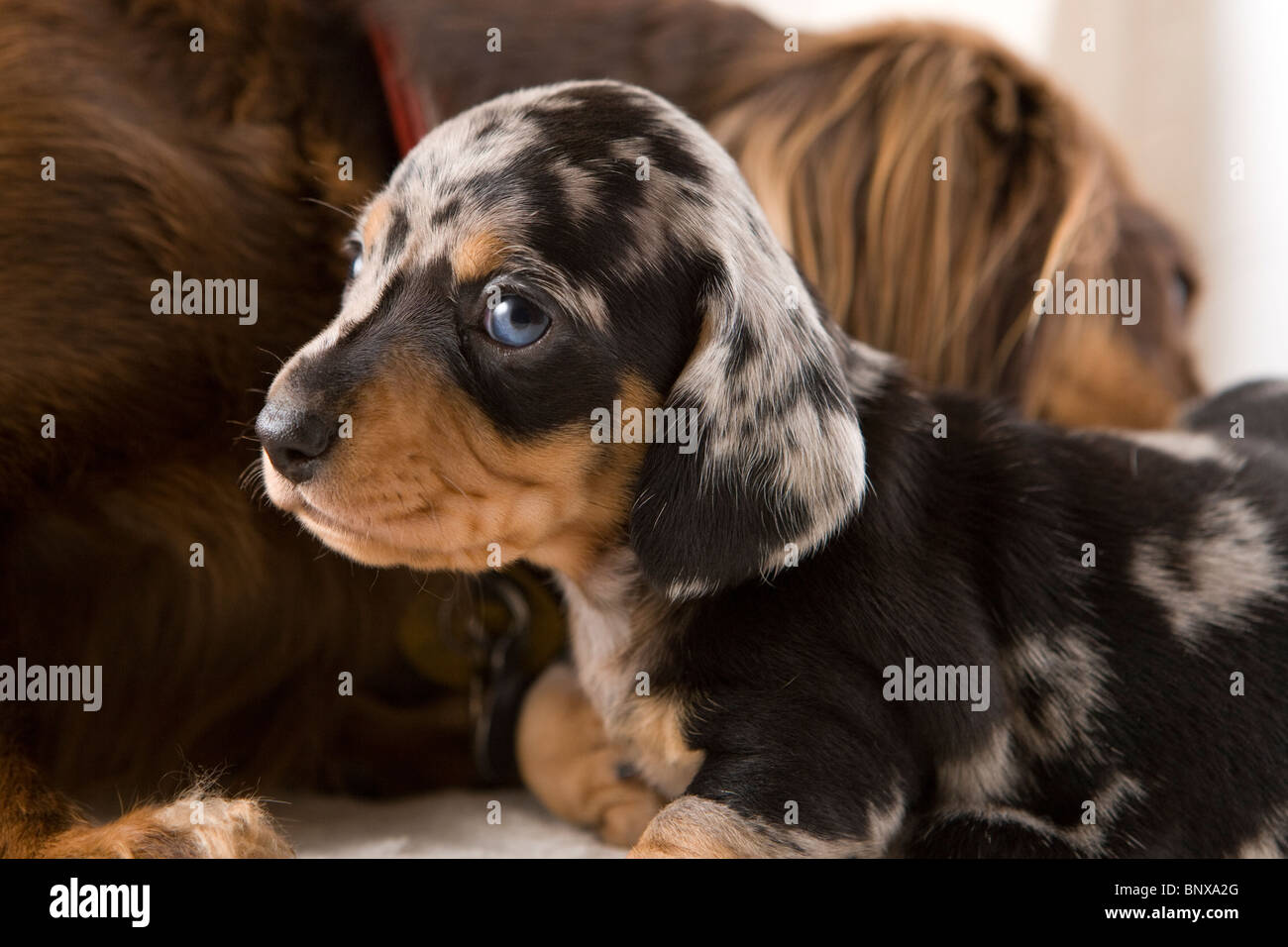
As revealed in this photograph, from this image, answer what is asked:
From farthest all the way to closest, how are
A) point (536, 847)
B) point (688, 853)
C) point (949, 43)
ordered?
1. point (949, 43)
2. point (536, 847)
3. point (688, 853)

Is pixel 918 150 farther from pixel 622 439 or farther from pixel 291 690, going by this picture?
pixel 291 690

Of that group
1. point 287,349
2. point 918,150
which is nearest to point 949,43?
point 918,150

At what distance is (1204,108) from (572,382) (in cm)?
225

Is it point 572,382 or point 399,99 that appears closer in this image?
point 572,382

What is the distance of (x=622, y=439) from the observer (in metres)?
1.04

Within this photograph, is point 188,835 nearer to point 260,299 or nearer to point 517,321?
point 517,321

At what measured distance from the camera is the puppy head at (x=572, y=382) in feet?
3.24

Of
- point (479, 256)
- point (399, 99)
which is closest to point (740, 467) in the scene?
point (479, 256)

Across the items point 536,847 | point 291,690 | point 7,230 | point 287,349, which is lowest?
point 536,847

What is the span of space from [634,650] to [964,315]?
0.89 m

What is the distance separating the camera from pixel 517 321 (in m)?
1.00

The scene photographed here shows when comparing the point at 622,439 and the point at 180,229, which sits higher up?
the point at 180,229

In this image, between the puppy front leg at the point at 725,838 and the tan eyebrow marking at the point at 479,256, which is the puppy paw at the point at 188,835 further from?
the tan eyebrow marking at the point at 479,256

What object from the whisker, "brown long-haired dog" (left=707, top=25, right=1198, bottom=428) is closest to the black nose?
the whisker
